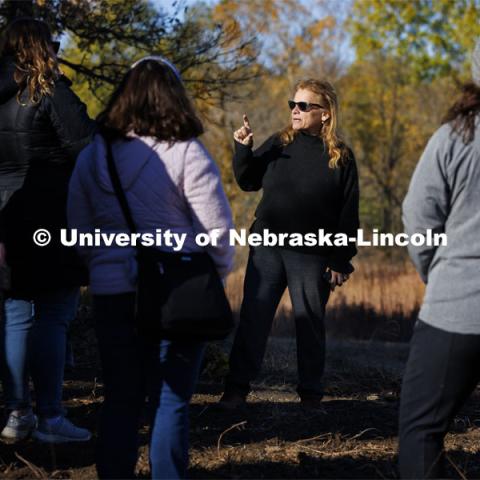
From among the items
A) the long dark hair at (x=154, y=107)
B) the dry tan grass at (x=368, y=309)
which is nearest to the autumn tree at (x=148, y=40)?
the dry tan grass at (x=368, y=309)

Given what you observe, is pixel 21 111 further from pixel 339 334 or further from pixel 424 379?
pixel 339 334

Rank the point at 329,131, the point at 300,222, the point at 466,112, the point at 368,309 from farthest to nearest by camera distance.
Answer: the point at 368,309 < the point at 329,131 < the point at 300,222 < the point at 466,112

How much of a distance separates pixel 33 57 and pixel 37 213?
0.71m

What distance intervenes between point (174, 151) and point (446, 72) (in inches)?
968

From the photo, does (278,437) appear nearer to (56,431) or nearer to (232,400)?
(232,400)

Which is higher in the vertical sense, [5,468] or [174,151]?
[174,151]

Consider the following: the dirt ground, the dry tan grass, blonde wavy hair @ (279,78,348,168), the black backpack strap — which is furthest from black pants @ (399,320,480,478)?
the dry tan grass

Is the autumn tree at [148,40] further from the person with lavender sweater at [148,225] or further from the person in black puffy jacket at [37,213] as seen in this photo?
the person with lavender sweater at [148,225]

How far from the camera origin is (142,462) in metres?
4.48

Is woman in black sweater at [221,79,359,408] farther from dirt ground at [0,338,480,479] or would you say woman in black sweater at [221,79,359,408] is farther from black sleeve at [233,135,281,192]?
dirt ground at [0,338,480,479]

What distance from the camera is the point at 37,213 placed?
14.7 feet

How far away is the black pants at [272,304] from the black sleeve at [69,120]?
1.47 metres

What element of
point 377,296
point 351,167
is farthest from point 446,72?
point 351,167

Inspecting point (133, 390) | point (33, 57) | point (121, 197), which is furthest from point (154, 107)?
point (33, 57)
